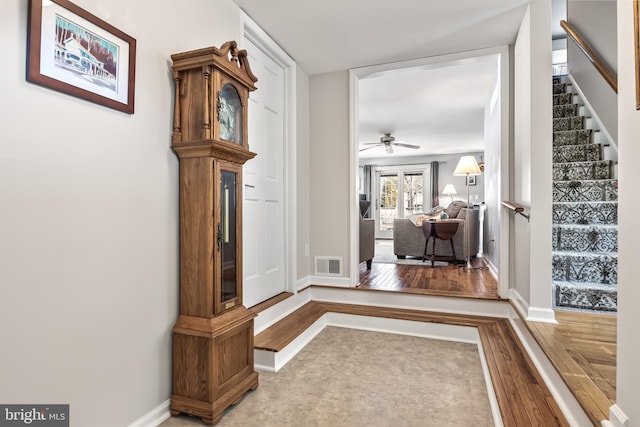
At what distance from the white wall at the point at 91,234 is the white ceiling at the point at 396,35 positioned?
0.99 metres

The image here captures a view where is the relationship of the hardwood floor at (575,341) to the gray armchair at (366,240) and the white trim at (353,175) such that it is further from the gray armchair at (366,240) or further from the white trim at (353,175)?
the gray armchair at (366,240)

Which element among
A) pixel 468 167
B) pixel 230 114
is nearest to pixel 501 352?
pixel 230 114

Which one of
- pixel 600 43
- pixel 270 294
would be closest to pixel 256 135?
pixel 270 294

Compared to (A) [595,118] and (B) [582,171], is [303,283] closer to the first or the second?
(B) [582,171]

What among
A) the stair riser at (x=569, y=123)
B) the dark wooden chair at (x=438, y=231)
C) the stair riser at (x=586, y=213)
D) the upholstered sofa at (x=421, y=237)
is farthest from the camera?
the upholstered sofa at (x=421, y=237)

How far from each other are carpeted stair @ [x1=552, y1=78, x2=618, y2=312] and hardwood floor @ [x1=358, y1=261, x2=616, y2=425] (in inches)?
6.5

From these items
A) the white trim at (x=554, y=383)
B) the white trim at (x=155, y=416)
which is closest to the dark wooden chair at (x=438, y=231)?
the white trim at (x=554, y=383)

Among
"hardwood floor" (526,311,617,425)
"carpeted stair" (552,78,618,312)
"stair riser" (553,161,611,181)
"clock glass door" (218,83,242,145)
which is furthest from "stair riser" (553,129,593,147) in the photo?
"clock glass door" (218,83,242,145)

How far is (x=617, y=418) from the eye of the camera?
1112mm

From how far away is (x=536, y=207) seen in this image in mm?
2262

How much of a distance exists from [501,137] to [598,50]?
1572 mm

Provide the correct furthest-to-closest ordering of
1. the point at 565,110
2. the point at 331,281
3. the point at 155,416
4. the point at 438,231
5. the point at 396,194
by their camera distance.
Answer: the point at 396,194 < the point at 438,231 < the point at 565,110 < the point at 331,281 < the point at 155,416

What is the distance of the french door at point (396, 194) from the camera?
9648mm

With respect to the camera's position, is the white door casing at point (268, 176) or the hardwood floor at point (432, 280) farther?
the hardwood floor at point (432, 280)
